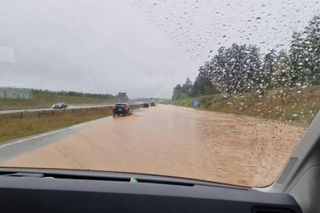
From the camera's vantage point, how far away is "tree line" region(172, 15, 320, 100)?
4762 mm

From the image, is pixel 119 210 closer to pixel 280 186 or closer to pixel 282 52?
pixel 280 186

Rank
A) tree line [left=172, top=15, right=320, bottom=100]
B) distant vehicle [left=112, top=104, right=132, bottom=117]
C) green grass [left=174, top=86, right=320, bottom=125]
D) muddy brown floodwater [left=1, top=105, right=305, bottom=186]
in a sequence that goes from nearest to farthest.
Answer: tree line [left=172, top=15, right=320, bottom=100] < green grass [left=174, top=86, right=320, bottom=125] < muddy brown floodwater [left=1, top=105, right=305, bottom=186] < distant vehicle [left=112, top=104, right=132, bottom=117]

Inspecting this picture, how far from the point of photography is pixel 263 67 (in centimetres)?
560

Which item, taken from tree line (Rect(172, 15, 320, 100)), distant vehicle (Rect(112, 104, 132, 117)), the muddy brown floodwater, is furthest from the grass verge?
tree line (Rect(172, 15, 320, 100))

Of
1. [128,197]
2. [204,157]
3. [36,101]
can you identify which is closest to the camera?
[128,197]

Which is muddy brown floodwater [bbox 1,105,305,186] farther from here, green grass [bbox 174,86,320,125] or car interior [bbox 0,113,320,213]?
car interior [bbox 0,113,320,213]

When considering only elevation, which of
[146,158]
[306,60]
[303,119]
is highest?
[306,60]

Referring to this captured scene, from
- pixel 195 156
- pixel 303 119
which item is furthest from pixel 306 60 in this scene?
pixel 195 156

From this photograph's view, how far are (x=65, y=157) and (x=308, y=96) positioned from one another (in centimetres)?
990

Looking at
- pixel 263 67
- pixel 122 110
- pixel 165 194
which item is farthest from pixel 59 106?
pixel 165 194

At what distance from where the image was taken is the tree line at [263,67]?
476cm

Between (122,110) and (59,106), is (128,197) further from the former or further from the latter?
(59,106)

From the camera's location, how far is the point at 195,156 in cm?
1467

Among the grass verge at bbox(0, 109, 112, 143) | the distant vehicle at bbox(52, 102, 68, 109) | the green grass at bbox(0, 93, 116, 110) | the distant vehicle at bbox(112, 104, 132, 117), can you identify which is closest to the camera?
the green grass at bbox(0, 93, 116, 110)
